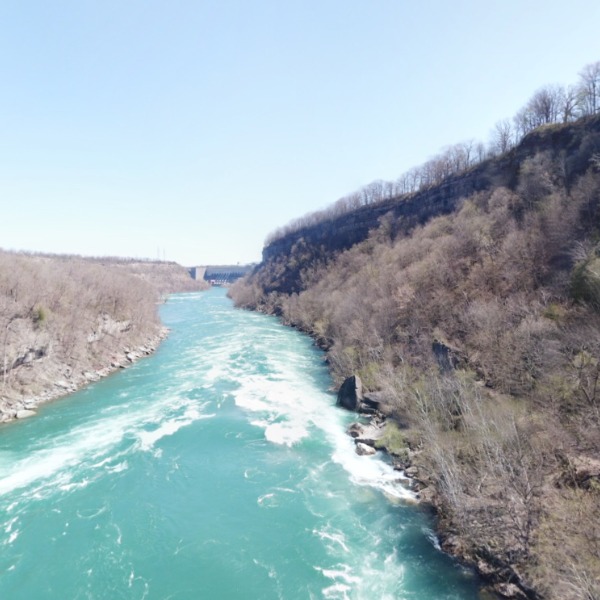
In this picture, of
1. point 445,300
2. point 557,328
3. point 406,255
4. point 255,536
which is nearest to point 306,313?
point 406,255

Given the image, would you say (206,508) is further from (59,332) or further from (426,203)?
(426,203)

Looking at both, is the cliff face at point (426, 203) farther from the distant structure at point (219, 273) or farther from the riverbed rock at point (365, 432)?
the distant structure at point (219, 273)

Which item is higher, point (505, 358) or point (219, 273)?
point (219, 273)

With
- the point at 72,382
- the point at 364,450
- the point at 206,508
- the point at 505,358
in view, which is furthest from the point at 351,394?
the point at 72,382

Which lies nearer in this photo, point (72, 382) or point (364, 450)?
point (364, 450)

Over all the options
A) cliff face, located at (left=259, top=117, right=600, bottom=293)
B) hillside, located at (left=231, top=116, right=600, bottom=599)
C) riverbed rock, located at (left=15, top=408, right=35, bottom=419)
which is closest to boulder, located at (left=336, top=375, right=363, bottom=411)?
hillside, located at (left=231, top=116, right=600, bottom=599)

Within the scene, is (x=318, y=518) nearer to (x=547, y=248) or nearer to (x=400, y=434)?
(x=400, y=434)
